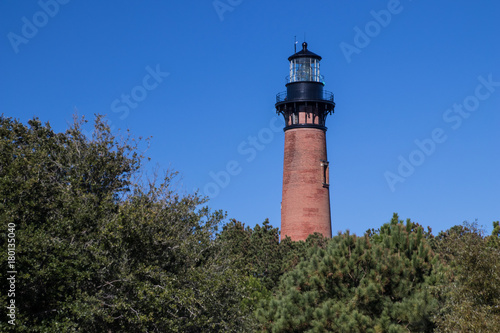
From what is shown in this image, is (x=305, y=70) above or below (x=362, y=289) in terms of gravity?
above

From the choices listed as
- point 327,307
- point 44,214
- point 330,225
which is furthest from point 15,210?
point 330,225

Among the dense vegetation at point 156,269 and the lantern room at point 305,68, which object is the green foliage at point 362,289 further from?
the lantern room at point 305,68

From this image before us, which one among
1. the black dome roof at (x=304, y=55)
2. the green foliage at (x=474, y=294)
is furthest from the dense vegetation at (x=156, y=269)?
→ the black dome roof at (x=304, y=55)

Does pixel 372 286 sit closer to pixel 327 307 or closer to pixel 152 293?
pixel 327 307

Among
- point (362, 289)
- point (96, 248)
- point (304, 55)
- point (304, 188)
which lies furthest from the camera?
point (304, 55)

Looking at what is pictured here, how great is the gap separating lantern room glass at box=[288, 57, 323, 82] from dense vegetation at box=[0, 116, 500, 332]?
97.1 feet

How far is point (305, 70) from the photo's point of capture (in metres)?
58.5

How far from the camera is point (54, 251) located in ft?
69.1

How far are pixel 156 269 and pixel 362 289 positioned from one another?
8448 millimetres

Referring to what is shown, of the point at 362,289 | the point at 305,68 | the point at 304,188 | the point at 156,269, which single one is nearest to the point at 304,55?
the point at 305,68

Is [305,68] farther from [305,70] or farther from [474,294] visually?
[474,294]

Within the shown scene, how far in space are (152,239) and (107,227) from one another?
1.86m

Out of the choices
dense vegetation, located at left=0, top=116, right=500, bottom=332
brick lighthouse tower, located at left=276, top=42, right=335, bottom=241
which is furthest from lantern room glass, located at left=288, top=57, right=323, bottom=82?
dense vegetation, located at left=0, top=116, right=500, bottom=332

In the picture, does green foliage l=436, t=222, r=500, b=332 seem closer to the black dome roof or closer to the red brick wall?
the red brick wall
